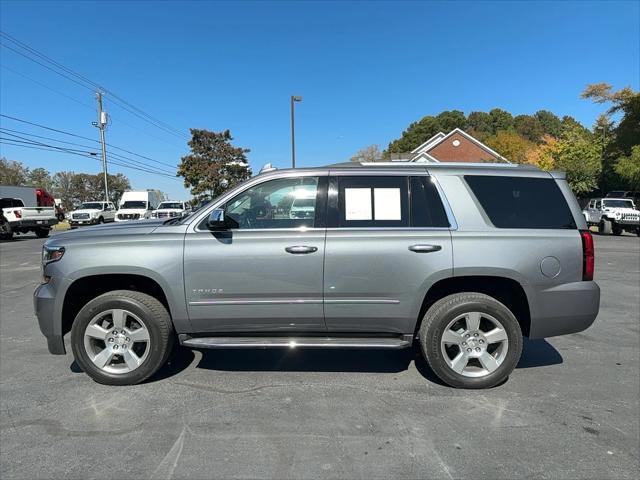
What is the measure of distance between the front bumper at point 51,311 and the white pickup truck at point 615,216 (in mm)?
24007

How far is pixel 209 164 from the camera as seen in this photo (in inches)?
1953

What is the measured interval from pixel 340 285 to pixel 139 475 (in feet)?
6.49

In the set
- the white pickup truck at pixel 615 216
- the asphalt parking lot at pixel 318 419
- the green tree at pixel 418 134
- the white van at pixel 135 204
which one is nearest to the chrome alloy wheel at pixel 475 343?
the asphalt parking lot at pixel 318 419

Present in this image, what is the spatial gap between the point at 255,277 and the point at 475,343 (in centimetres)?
201

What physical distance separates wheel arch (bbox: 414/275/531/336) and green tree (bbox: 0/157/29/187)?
86767 mm

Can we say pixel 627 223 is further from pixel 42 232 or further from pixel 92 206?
pixel 92 206

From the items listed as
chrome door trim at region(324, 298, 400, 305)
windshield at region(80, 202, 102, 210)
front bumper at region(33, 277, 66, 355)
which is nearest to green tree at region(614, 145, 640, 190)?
chrome door trim at region(324, 298, 400, 305)

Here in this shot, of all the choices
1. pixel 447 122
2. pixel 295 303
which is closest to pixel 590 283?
pixel 295 303

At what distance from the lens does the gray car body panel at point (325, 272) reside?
12.2 ft

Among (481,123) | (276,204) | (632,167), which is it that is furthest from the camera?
(481,123)

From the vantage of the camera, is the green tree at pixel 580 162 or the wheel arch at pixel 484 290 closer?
the wheel arch at pixel 484 290

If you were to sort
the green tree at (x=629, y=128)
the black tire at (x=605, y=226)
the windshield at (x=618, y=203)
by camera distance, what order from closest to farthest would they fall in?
the black tire at (x=605, y=226), the windshield at (x=618, y=203), the green tree at (x=629, y=128)

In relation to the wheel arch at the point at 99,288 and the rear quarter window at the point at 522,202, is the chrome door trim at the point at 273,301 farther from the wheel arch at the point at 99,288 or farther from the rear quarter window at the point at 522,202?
the rear quarter window at the point at 522,202

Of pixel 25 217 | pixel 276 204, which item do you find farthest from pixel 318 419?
pixel 25 217
